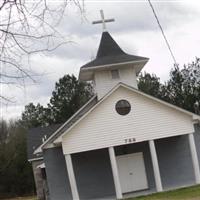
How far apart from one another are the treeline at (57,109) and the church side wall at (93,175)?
18742 mm

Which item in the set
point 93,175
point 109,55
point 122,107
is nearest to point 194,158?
point 122,107

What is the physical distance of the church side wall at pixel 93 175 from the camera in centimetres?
3019

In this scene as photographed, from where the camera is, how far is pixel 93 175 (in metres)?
30.3

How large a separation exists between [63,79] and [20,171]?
1870cm

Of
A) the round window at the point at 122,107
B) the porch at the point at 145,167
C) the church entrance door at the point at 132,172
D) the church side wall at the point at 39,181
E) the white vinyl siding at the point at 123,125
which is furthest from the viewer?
the church side wall at the point at 39,181

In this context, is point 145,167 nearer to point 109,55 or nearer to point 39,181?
point 109,55

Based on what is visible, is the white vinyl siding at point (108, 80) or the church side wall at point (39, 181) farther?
the church side wall at point (39, 181)

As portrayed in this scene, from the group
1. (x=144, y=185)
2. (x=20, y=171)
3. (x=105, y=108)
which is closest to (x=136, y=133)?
(x=105, y=108)

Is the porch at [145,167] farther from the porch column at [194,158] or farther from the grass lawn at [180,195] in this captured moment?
the grass lawn at [180,195]

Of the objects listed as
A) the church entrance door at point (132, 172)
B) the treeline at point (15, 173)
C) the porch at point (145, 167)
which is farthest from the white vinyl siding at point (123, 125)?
the treeline at point (15, 173)

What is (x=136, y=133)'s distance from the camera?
28031mm

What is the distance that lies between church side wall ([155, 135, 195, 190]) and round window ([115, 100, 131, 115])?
4332mm

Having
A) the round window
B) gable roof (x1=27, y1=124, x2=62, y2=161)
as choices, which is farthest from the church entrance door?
gable roof (x1=27, y1=124, x2=62, y2=161)

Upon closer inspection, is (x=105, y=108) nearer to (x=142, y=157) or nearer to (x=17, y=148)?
(x=142, y=157)
